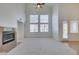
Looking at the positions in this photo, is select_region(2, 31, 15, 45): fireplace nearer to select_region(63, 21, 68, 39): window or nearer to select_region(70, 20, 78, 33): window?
select_region(63, 21, 68, 39): window

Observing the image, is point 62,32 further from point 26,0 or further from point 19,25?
point 26,0

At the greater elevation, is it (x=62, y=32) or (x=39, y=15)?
(x=39, y=15)

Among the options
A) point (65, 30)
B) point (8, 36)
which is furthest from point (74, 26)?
point (8, 36)

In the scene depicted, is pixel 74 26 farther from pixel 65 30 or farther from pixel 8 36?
pixel 8 36

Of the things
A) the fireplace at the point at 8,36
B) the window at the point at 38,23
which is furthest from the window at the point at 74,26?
the fireplace at the point at 8,36

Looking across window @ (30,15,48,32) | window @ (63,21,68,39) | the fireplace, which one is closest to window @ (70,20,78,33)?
window @ (63,21,68,39)

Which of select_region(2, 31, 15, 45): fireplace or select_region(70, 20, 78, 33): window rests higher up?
select_region(70, 20, 78, 33): window

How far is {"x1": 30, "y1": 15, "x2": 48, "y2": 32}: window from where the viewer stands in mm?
2512

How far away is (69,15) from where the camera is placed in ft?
8.27

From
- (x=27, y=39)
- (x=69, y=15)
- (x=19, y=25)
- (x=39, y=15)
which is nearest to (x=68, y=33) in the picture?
(x=69, y=15)

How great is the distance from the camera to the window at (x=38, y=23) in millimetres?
2512

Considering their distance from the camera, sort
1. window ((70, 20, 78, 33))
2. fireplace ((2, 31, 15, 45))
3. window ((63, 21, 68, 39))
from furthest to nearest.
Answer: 1. window ((63, 21, 68, 39))
2. window ((70, 20, 78, 33))
3. fireplace ((2, 31, 15, 45))

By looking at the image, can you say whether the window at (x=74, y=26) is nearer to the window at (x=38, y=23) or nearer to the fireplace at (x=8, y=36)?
the window at (x=38, y=23)
